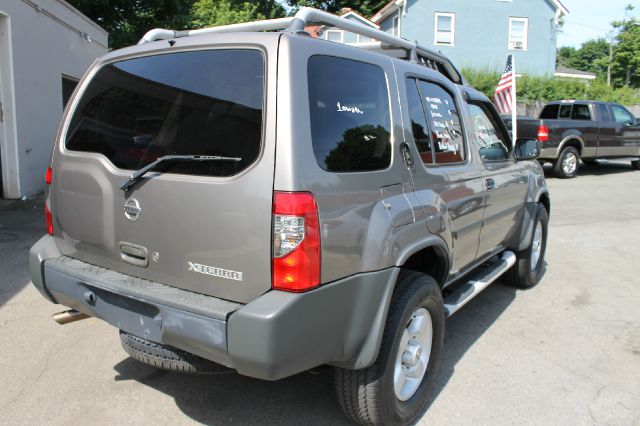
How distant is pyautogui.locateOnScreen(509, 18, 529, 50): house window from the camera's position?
2817cm

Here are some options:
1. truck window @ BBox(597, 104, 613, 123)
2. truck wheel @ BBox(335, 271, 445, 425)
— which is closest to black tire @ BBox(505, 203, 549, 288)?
truck wheel @ BBox(335, 271, 445, 425)

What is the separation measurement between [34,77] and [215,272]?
8629mm

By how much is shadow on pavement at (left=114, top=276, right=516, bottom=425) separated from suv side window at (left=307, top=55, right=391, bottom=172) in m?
1.10

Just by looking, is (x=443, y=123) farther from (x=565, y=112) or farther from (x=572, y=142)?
(x=565, y=112)

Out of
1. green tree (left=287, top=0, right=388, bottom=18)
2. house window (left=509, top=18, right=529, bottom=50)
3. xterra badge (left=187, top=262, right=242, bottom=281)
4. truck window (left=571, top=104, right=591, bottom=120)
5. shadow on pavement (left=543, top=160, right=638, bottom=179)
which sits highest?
green tree (left=287, top=0, right=388, bottom=18)

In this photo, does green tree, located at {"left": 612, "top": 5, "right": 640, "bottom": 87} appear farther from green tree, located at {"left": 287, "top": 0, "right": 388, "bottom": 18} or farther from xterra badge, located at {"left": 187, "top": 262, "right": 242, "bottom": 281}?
xterra badge, located at {"left": 187, "top": 262, "right": 242, "bottom": 281}

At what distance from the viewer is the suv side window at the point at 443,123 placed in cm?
336

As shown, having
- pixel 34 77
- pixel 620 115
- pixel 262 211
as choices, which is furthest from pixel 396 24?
pixel 262 211

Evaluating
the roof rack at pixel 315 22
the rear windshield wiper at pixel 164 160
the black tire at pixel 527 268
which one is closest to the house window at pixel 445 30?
the black tire at pixel 527 268

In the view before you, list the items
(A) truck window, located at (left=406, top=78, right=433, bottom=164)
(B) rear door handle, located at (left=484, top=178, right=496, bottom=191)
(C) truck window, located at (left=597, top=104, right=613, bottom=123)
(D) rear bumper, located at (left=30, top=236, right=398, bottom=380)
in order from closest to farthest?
(D) rear bumper, located at (left=30, top=236, right=398, bottom=380)
(A) truck window, located at (left=406, top=78, right=433, bottom=164)
(B) rear door handle, located at (left=484, top=178, right=496, bottom=191)
(C) truck window, located at (left=597, top=104, right=613, bottom=123)

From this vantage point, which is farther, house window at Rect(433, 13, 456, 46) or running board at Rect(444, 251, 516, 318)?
house window at Rect(433, 13, 456, 46)

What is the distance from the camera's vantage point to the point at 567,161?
14062 mm

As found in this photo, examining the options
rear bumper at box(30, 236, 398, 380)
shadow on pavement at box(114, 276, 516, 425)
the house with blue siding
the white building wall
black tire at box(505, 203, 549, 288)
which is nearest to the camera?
rear bumper at box(30, 236, 398, 380)

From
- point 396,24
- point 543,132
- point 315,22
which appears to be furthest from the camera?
point 396,24
